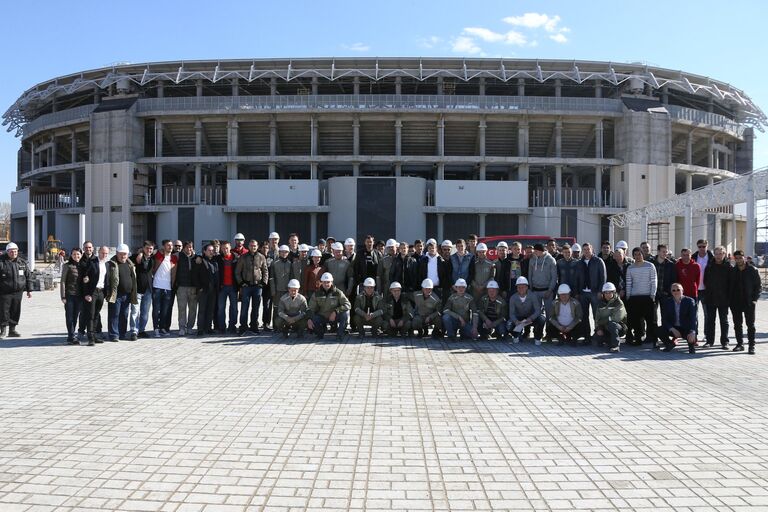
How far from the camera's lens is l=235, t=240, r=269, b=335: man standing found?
34.9ft

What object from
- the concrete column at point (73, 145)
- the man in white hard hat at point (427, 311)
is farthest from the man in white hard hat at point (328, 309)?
the concrete column at point (73, 145)

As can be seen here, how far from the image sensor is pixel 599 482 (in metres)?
3.73

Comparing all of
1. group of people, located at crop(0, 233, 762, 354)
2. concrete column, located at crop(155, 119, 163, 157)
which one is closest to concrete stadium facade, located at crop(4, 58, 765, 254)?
concrete column, located at crop(155, 119, 163, 157)

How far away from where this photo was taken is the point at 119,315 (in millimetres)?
9977

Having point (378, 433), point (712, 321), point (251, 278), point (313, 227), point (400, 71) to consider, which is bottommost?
point (378, 433)

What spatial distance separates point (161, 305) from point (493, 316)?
6388 mm

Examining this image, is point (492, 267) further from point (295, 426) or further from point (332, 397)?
point (295, 426)

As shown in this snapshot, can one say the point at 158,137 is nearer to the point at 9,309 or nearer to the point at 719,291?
the point at 9,309

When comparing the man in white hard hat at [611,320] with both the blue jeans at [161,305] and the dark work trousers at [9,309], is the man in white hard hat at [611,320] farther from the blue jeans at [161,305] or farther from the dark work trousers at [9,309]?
the dark work trousers at [9,309]

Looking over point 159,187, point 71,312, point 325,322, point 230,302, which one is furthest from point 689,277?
point 159,187

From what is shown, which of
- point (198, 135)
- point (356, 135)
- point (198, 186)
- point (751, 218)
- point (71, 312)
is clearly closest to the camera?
point (71, 312)

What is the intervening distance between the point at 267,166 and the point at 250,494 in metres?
36.1

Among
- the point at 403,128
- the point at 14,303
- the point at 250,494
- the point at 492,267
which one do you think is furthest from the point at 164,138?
the point at 250,494

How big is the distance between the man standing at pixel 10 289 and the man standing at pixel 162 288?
2.31 meters
